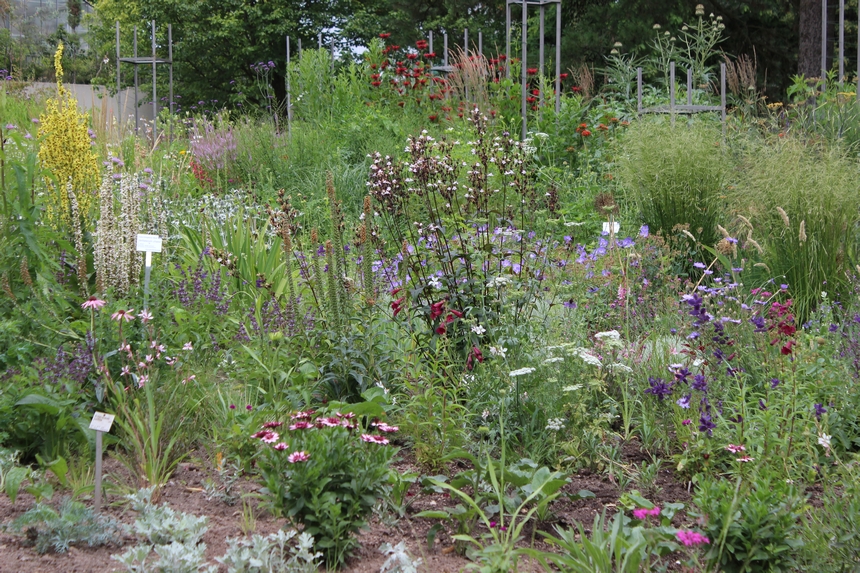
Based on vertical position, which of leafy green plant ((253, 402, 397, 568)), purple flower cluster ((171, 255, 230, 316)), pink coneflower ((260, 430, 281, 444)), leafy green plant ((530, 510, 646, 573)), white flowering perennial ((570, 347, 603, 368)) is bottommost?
leafy green plant ((530, 510, 646, 573))

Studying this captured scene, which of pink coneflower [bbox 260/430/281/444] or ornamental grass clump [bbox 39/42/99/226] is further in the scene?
ornamental grass clump [bbox 39/42/99/226]

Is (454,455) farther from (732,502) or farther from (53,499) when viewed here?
(53,499)

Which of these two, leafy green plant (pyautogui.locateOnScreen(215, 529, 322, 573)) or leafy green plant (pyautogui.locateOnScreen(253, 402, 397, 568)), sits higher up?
leafy green plant (pyautogui.locateOnScreen(253, 402, 397, 568))

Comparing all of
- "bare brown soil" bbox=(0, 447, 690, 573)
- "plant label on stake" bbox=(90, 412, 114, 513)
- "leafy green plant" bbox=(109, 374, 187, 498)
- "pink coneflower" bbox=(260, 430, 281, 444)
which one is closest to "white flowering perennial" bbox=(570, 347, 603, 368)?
"bare brown soil" bbox=(0, 447, 690, 573)

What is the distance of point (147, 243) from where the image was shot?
345 cm

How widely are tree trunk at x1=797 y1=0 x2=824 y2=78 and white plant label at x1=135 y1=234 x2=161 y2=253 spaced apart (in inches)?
507

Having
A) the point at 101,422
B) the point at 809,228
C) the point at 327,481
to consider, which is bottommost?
the point at 327,481

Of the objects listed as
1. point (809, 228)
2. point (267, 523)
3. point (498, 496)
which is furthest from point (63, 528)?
point (809, 228)

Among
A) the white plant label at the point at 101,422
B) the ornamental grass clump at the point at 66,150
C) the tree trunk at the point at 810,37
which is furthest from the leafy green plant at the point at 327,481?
the tree trunk at the point at 810,37

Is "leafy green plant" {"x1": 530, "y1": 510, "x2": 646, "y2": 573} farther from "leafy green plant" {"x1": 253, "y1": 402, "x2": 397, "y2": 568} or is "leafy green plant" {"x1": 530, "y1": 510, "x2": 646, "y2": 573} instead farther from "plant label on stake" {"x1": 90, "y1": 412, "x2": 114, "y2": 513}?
"plant label on stake" {"x1": 90, "y1": 412, "x2": 114, "y2": 513}

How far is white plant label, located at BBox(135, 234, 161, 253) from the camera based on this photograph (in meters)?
3.43

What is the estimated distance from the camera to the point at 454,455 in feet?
8.73

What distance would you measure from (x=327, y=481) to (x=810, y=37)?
1405 centimetres

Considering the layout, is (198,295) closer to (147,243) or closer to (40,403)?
(147,243)
